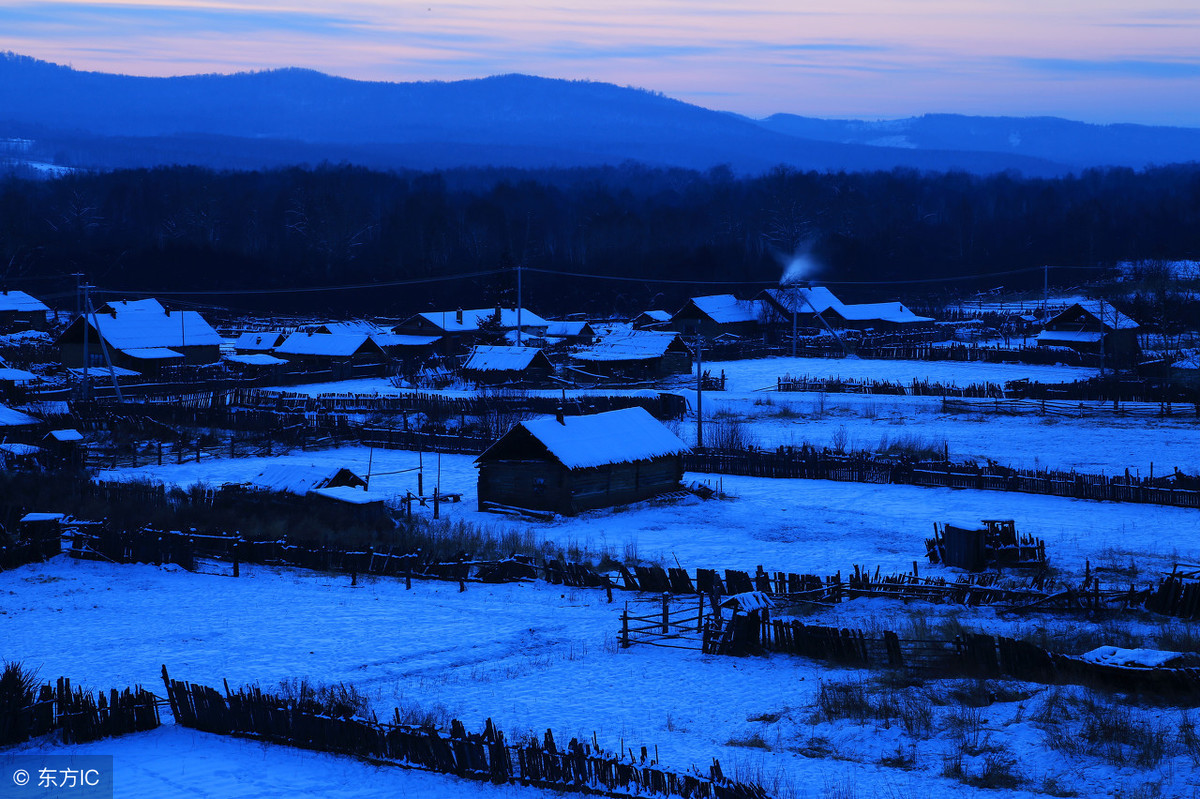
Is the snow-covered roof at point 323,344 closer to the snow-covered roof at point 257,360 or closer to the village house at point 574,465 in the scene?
the snow-covered roof at point 257,360

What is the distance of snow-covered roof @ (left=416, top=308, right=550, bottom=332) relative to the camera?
73.0m

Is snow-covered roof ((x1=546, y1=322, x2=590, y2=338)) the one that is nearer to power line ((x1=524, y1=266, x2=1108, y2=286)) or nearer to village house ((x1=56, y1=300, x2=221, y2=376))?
village house ((x1=56, y1=300, x2=221, y2=376))

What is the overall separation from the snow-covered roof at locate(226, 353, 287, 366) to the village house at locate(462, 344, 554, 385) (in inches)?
429

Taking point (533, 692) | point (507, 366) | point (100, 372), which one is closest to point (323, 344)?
point (100, 372)

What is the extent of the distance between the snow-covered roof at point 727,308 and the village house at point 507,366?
771 inches

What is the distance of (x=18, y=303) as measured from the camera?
82.1 m

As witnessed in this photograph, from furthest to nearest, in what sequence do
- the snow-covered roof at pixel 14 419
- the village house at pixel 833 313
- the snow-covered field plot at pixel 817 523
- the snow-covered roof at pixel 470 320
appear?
1. the village house at pixel 833 313
2. the snow-covered roof at pixel 470 320
3. the snow-covered roof at pixel 14 419
4. the snow-covered field plot at pixel 817 523

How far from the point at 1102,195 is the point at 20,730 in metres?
172

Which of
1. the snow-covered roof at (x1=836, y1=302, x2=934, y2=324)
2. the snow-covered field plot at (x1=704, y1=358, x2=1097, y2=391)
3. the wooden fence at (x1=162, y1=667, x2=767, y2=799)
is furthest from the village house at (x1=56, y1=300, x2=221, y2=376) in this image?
the wooden fence at (x1=162, y1=667, x2=767, y2=799)

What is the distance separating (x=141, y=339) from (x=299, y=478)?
35.7 metres

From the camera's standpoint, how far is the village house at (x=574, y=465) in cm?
3231

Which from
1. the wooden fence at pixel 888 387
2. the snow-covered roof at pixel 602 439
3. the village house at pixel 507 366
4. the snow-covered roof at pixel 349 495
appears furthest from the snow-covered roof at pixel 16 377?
the wooden fence at pixel 888 387

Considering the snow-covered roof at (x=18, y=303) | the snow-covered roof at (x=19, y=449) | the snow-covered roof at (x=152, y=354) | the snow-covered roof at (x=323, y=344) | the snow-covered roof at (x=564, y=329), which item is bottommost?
the snow-covered roof at (x=19, y=449)

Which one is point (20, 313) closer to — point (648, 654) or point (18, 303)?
point (18, 303)
